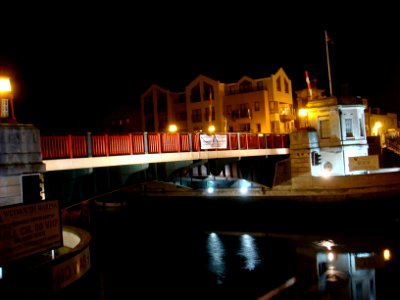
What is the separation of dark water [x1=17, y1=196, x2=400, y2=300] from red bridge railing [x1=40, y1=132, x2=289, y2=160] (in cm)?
565

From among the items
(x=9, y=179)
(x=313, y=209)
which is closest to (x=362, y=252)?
(x=313, y=209)

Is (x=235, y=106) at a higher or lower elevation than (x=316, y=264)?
higher

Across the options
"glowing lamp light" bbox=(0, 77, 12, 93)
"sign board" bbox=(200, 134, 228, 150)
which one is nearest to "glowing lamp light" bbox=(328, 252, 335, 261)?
"sign board" bbox=(200, 134, 228, 150)

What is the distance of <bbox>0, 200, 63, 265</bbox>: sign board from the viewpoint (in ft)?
40.9

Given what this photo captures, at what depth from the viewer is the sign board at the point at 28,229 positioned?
1246 centimetres

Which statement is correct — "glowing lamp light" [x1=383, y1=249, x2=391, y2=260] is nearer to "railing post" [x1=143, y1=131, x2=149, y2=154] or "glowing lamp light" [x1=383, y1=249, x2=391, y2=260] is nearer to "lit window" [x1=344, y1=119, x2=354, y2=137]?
"railing post" [x1=143, y1=131, x2=149, y2=154]

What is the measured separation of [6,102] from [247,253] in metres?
16.6

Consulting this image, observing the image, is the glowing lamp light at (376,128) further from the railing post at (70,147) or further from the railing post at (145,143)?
the railing post at (70,147)

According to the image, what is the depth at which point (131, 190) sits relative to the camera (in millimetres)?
53750

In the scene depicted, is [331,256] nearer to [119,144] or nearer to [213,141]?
[213,141]

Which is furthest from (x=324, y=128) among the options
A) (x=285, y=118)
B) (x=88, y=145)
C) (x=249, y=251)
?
(x=88, y=145)

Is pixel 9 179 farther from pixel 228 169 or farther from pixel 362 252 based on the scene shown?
pixel 228 169

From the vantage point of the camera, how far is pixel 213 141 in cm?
2855

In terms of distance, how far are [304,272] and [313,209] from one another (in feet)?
57.0
